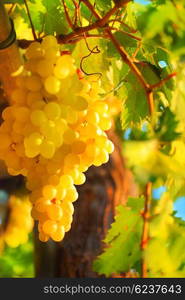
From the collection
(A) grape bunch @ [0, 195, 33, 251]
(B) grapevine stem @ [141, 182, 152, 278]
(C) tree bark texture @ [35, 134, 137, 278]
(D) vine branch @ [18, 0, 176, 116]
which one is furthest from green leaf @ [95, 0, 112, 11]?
(A) grape bunch @ [0, 195, 33, 251]

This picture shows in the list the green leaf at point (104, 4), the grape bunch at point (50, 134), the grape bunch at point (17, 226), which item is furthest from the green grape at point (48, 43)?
the grape bunch at point (17, 226)

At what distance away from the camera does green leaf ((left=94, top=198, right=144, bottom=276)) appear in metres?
1.06

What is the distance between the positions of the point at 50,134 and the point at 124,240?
1.17ft

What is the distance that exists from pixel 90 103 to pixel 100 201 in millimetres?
1500

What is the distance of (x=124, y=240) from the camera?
1.11 m

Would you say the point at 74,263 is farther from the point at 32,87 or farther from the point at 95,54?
the point at 32,87

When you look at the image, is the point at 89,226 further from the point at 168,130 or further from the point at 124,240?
the point at 168,130

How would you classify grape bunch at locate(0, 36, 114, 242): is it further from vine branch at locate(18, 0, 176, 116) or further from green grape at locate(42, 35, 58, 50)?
vine branch at locate(18, 0, 176, 116)

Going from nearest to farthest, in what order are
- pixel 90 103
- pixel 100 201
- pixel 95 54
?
1. pixel 90 103
2. pixel 95 54
3. pixel 100 201

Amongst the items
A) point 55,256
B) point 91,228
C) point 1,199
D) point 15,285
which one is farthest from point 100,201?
point 15,285

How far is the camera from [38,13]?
43.6 inches

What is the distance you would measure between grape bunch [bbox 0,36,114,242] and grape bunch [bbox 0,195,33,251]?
1566mm

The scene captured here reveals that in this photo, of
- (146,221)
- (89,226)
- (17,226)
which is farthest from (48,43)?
(17,226)

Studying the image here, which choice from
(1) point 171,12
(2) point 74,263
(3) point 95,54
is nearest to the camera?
(1) point 171,12
